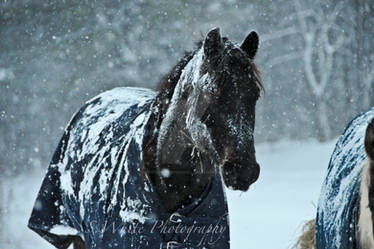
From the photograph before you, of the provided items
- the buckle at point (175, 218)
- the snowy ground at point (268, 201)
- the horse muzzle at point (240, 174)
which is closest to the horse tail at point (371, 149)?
the horse muzzle at point (240, 174)

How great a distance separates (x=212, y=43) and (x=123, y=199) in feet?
2.91

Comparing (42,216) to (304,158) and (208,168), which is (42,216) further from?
(304,158)

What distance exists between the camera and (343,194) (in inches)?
91.0

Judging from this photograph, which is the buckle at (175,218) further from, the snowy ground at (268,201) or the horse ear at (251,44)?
the horse ear at (251,44)

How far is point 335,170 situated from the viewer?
2.72 meters

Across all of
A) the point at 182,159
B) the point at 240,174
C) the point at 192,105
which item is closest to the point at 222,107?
the point at 192,105

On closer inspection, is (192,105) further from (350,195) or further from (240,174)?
(350,195)

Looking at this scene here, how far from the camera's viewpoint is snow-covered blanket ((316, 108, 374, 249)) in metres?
2.10

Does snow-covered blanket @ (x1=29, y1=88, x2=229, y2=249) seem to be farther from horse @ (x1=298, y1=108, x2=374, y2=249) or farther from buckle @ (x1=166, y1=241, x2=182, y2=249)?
horse @ (x1=298, y1=108, x2=374, y2=249)

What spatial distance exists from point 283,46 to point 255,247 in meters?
10.1

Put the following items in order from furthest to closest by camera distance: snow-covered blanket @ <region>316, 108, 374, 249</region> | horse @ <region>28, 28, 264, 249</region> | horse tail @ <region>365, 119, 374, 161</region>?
1. horse @ <region>28, 28, 264, 249</region>
2. snow-covered blanket @ <region>316, 108, 374, 249</region>
3. horse tail @ <region>365, 119, 374, 161</region>

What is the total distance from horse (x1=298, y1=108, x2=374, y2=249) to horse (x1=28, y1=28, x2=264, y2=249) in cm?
41

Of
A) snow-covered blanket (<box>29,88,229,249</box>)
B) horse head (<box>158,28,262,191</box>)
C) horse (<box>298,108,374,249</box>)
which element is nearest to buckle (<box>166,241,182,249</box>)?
Answer: snow-covered blanket (<box>29,88,229,249</box>)

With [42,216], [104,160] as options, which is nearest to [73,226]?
[42,216]
